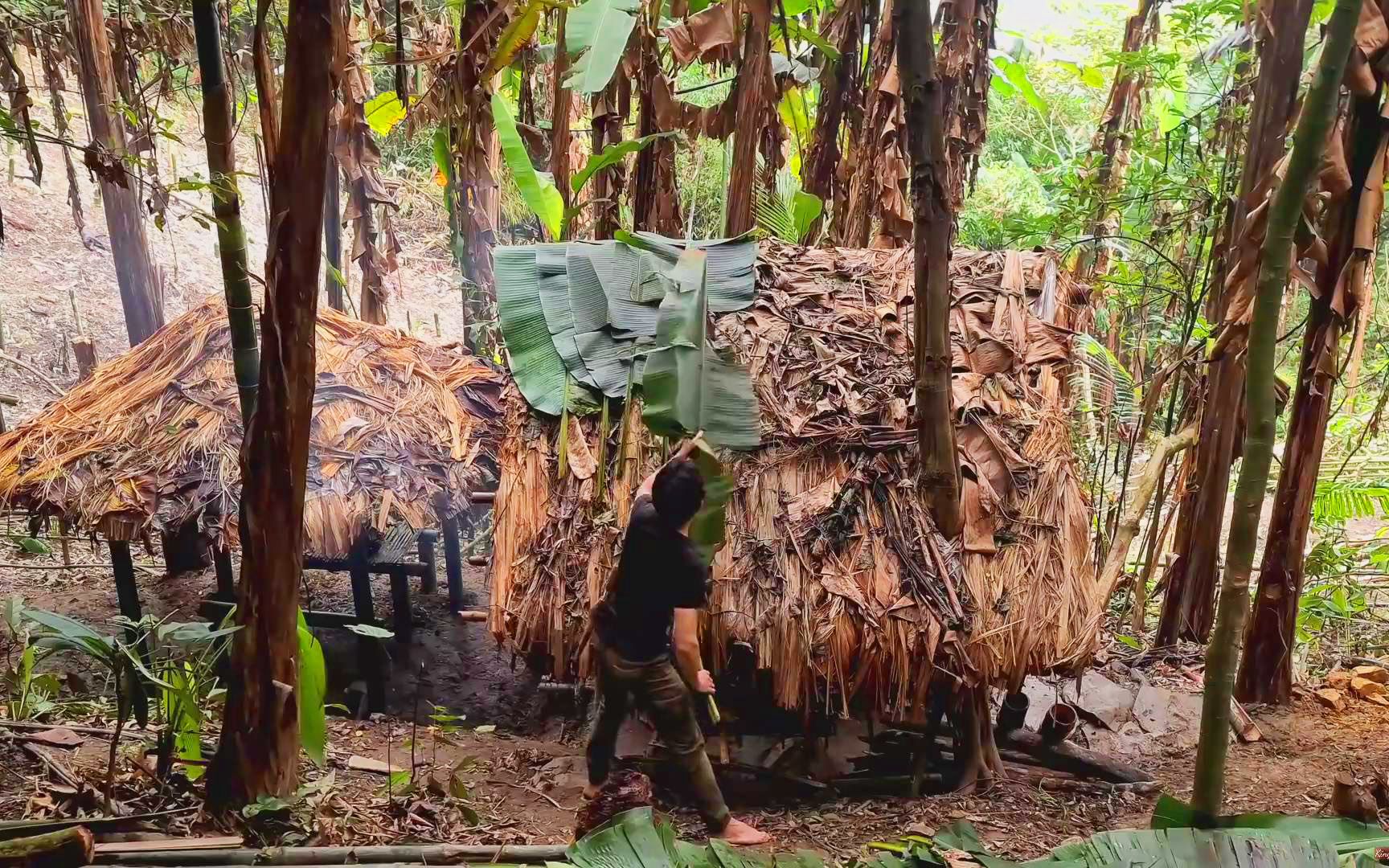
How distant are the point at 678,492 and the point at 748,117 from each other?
2.77 metres

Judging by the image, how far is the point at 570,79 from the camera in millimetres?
3471

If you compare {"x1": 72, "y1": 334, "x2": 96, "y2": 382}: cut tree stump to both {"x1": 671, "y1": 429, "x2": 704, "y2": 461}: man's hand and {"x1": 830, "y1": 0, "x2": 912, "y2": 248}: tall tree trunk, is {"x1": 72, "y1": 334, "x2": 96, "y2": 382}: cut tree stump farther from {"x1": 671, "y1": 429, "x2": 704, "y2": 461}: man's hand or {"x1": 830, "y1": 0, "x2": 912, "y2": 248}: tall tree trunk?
{"x1": 671, "y1": 429, "x2": 704, "y2": 461}: man's hand

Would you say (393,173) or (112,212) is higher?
(393,173)

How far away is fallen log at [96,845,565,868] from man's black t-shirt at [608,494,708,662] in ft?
3.16

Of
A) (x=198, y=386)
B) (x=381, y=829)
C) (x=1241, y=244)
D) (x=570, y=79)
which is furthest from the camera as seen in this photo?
(x=198, y=386)

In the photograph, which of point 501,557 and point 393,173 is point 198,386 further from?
point 393,173

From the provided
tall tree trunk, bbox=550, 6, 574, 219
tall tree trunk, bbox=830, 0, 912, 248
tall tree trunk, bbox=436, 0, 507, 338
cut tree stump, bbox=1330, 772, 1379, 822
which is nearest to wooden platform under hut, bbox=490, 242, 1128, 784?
tall tree trunk, bbox=830, 0, 912, 248

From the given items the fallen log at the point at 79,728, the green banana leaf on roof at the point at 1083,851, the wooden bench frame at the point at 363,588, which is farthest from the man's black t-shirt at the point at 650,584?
the wooden bench frame at the point at 363,588

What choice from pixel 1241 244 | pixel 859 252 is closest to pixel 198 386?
pixel 859 252

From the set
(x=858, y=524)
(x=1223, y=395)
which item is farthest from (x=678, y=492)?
(x=1223, y=395)

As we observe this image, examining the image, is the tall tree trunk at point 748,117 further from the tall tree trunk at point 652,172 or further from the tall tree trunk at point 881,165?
the tall tree trunk at point 881,165

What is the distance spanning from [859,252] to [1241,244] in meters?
1.84

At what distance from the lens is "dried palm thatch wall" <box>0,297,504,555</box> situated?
191 inches

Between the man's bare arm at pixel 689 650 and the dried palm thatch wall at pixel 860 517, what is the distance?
0.41 meters
